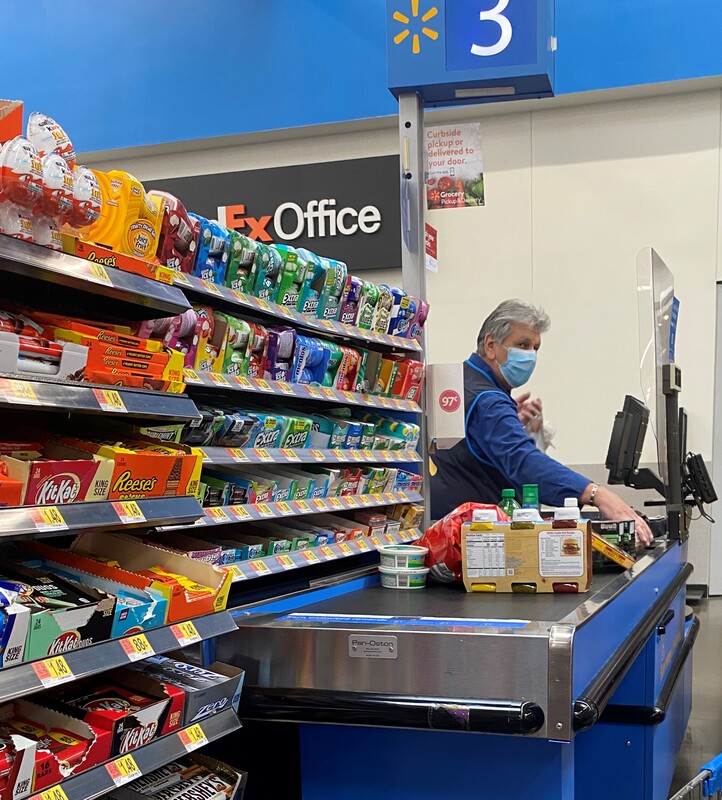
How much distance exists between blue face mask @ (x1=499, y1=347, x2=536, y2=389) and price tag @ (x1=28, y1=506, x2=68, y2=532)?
2.84 meters

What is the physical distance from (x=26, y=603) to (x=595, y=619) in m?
1.34

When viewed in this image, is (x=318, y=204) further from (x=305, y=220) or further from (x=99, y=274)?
(x=99, y=274)

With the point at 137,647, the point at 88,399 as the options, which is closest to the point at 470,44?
the point at 88,399

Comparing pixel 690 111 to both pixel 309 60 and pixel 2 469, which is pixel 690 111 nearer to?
pixel 309 60

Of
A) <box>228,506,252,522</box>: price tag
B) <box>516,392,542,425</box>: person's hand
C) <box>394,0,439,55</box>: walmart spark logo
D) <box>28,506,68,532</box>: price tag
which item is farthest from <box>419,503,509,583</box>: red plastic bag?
<box>516,392,542,425</box>: person's hand

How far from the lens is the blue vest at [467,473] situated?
4242 mm

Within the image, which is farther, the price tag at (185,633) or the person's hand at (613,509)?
the person's hand at (613,509)

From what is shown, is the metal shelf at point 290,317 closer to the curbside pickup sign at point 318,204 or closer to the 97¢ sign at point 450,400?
the 97¢ sign at point 450,400

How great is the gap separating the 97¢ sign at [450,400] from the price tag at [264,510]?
52.9 inches

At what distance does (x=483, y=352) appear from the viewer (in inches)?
173

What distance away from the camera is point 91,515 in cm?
178

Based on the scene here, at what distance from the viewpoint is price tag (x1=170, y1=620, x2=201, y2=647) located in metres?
1.95

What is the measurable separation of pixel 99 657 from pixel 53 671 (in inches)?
4.5

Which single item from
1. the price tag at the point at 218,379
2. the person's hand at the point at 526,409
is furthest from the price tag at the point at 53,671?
the person's hand at the point at 526,409
